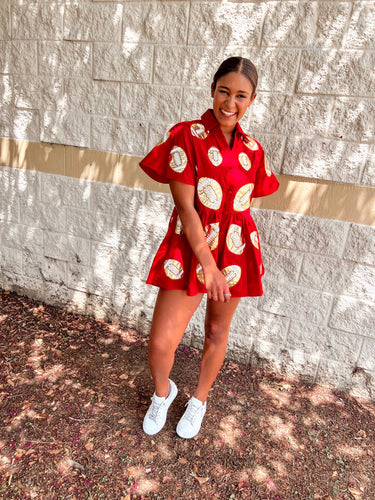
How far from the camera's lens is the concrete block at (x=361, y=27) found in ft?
7.14

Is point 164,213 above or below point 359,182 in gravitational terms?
below

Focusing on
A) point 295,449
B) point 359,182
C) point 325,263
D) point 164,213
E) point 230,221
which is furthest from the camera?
point 164,213

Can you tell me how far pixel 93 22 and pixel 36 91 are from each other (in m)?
0.72

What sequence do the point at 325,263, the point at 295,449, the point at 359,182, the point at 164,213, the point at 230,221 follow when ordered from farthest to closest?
the point at 164,213, the point at 325,263, the point at 359,182, the point at 295,449, the point at 230,221

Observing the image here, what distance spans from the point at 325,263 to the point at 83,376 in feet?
6.00

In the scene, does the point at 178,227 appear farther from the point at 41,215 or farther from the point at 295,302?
the point at 41,215

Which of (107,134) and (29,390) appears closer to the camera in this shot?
(29,390)

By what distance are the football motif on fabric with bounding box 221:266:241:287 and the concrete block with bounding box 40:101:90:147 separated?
1.78 metres

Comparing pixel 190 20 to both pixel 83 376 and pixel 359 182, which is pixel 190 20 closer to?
pixel 359 182

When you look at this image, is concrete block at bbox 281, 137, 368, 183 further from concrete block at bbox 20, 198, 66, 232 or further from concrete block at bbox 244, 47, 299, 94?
concrete block at bbox 20, 198, 66, 232

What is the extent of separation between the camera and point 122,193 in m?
3.00

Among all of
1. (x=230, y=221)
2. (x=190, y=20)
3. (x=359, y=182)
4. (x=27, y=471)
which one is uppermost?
(x=190, y=20)

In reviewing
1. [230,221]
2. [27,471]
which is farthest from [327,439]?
[27,471]

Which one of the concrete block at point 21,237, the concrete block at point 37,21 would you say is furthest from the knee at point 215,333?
the concrete block at point 37,21
